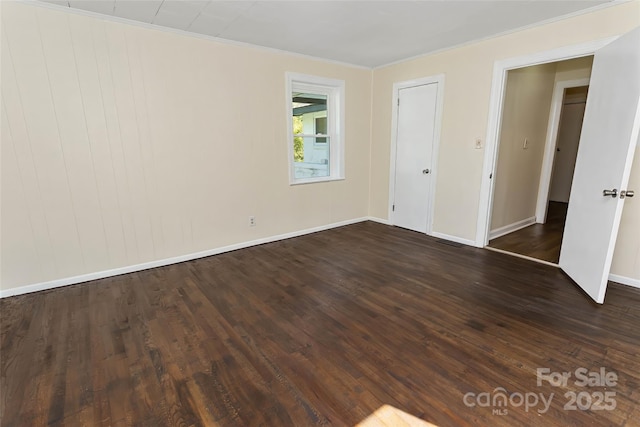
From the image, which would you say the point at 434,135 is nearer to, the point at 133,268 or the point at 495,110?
the point at 495,110

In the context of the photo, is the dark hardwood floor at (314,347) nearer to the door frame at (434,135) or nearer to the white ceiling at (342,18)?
the door frame at (434,135)

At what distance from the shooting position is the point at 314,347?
6.88 feet

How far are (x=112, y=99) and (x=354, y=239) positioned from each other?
3.34 m

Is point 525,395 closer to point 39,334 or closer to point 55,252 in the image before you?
point 39,334

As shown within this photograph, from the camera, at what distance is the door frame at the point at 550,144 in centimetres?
461

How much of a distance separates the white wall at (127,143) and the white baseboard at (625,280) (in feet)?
12.6

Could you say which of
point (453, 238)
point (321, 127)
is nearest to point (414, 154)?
point (453, 238)

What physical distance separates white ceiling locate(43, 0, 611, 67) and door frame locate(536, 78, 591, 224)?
205 centimetres

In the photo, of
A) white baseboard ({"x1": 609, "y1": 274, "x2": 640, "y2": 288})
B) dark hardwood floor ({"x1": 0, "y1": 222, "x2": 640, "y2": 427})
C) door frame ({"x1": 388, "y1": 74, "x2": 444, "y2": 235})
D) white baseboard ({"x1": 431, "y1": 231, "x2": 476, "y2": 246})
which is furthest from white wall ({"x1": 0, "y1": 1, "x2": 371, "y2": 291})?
white baseboard ({"x1": 609, "y1": 274, "x2": 640, "y2": 288})

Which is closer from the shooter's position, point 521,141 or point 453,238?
point 453,238

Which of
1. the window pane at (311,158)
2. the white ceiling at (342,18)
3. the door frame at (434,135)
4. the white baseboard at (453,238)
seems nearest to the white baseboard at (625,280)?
the white baseboard at (453,238)

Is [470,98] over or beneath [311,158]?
over

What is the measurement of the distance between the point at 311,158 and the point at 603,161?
3.43m

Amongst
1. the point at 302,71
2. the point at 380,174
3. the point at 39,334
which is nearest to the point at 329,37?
the point at 302,71
